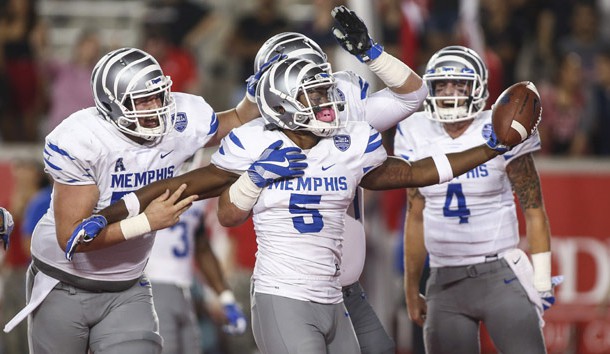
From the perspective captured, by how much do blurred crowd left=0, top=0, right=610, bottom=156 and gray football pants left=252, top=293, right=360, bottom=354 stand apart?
4.81 m

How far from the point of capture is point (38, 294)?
5316 millimetres

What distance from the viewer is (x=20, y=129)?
33.1 feet

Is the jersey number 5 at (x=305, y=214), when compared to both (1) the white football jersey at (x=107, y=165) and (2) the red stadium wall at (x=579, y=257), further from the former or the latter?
(2) the red stadium wall at (x=579, y=257)

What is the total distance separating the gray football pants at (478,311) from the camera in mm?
5613

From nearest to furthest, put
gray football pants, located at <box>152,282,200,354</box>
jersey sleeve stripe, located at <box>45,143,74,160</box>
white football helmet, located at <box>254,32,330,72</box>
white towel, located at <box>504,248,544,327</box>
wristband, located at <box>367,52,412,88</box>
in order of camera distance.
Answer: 1. jersey sleeve stripe, located at <box>45,143,74,160</box>
2. wristband, located at <box>367,52,412,88</box>
3. white football helmet, located at <box>254,32,330,72</box>
4. white towel, located at <box>504,248,544,327</box>
5. gray football pants, located at <box>152,282,200,354</box>

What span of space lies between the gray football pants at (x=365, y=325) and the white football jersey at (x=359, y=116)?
65 mm

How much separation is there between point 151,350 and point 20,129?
532 centimetres

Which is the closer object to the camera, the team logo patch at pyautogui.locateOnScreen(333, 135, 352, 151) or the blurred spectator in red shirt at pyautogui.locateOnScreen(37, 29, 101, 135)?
the team logo patch at pyautogui.locateOnScreen(333, 135, 352, 151)

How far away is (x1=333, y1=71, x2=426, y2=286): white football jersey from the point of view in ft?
17.6

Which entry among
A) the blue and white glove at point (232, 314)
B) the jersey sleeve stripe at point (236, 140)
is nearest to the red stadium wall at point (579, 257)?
the blue and white glove at point (232, 314)

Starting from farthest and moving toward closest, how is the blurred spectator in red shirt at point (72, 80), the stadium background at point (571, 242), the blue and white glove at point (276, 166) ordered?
the blurred spectator in red shirt at point (72, 80)
the stadium background at point (571, 242)
the blue and white glove at point (276, 166)

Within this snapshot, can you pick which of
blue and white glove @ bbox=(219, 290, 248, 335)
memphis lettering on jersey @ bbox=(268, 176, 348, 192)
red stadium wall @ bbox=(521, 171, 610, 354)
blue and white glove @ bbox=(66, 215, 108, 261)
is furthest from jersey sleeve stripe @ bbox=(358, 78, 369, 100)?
red stadium wall @ bbox=(521, 171, 610, 354)

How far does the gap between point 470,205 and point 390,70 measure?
834mm

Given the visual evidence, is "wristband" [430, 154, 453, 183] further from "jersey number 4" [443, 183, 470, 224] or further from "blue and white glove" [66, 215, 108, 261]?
"blue and white glove" [66, 215, 108, 261]
